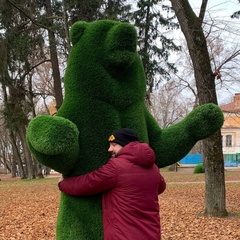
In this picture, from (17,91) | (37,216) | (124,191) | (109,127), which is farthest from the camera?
(17,91)

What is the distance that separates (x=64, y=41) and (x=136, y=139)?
433 inches

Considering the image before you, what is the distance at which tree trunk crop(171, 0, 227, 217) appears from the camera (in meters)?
8.30

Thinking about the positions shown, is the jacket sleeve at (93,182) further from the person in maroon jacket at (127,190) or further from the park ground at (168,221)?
the park ground at (168,221)

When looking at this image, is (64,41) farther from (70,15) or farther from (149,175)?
(149,175)

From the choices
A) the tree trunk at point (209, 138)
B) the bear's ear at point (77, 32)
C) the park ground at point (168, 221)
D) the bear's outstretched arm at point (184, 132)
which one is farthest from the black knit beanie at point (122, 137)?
the tree trunk at point (209, 138)

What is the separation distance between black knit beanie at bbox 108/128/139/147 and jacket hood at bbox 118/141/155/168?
0.08 metres

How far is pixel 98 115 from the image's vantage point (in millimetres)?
2865

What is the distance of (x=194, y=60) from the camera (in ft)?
28.0

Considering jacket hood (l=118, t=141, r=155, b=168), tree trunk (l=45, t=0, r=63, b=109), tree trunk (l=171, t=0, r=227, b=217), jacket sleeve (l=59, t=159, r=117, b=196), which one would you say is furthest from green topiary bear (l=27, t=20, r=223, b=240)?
tree trunk (l=45, t=0, r=63, b=109)

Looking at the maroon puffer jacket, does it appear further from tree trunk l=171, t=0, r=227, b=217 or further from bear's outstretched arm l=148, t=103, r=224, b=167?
tree trunk l=171, t=0, r=227, b=217

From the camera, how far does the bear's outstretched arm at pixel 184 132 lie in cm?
302

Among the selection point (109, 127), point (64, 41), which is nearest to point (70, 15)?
point (64, 41)

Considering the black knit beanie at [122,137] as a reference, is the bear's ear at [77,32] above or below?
above

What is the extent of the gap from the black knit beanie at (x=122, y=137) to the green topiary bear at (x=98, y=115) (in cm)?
21
